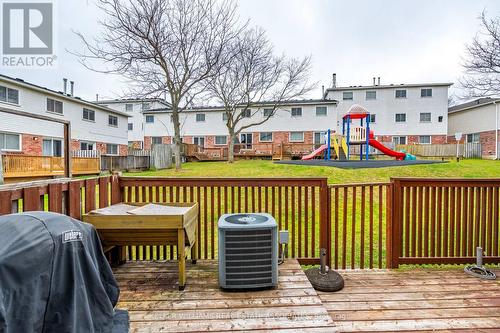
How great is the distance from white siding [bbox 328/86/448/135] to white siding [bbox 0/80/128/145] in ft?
62.3

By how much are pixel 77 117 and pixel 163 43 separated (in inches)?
347

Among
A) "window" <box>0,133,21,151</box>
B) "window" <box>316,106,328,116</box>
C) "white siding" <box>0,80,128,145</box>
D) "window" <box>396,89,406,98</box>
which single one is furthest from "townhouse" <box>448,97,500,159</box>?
"window" <box>0,133,21,151</box>

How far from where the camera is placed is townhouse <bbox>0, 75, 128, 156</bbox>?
1448cm

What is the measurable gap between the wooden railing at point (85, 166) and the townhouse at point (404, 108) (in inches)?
788

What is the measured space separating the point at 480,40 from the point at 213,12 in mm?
12731

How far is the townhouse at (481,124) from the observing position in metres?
20.9

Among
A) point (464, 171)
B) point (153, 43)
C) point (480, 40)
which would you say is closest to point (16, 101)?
point (153, 43)

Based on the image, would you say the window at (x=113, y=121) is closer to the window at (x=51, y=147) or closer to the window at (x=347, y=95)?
the window at (x=51, y=147)

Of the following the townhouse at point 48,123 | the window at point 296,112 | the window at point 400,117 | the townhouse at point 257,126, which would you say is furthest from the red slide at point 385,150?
the townhouse at point 48,123

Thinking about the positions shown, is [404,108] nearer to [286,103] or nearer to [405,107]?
[405,107]

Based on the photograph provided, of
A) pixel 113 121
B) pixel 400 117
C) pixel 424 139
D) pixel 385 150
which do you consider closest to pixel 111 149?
pixel 113 121

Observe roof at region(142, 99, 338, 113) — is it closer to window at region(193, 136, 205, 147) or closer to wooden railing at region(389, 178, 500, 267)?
window at region(193, 136, 205, 147)

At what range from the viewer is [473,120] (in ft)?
78.2

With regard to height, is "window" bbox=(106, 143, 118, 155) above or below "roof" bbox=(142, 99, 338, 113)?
below
